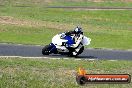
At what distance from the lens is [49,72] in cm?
1766

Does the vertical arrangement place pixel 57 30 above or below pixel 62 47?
below

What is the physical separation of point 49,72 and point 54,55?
25.1 feet

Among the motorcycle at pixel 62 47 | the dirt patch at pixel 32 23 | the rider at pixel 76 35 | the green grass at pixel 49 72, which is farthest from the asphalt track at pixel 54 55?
the dirt patch at pixel 32 23

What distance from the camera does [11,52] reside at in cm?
2512

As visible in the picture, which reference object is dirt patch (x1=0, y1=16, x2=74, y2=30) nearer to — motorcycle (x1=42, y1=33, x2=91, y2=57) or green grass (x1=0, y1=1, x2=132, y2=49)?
green grass (x1=0, y1=1, x2=132, y2=49)

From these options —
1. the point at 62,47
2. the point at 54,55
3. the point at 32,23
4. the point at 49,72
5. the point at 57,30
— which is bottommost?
the point at 32,23

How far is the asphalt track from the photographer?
2491 centimetres

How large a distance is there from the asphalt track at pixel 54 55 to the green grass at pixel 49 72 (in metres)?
2.79

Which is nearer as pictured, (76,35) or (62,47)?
(76,35)

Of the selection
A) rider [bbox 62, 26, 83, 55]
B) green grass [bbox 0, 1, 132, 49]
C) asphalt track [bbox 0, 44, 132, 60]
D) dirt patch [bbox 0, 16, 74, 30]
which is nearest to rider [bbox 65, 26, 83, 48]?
rider [bbox 62, 26, 83, 55]

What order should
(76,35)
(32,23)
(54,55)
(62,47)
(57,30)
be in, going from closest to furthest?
1. (76,35)
2. (62,47)
3. (54,55)
4. (57,30)
5. (32,23)

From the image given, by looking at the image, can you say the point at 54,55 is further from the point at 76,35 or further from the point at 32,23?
the point at 32,23

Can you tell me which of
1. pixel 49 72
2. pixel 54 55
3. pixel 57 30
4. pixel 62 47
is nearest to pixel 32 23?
pixel 57 30

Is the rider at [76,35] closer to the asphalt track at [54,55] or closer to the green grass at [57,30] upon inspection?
the asphalt track at [54,55]
